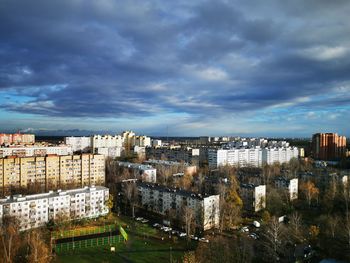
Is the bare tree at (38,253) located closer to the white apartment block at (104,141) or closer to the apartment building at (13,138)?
the apartment building at (13,138)

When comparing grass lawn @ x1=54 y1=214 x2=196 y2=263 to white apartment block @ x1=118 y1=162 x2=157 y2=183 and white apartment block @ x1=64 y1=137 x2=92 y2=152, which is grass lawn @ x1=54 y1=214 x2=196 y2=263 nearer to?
white apartment block @ x1=118 y1=162 x2=157 y2=183

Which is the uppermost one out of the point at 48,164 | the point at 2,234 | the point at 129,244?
the point at 48,164

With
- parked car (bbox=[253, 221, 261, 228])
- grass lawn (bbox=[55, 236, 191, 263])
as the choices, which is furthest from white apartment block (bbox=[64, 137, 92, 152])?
grass lawn (bbox=[55, 236, 191, 263])

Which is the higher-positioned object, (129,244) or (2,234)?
(2,234)

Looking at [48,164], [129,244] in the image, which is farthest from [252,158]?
[129,244]

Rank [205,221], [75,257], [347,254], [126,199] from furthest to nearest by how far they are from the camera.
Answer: [126,199], [205,221], [75,257], [347,254]

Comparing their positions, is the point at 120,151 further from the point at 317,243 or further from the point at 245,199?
the point at 317,243
